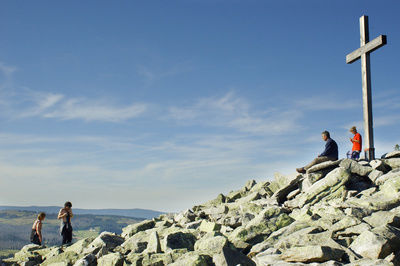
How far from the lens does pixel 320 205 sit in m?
14.6

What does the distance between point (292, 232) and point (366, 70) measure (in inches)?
543

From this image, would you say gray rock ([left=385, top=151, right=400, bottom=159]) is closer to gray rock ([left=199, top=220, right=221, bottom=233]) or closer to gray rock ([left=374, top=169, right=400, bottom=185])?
gray rock ([left=374, top=169, right=400, bottom=185])

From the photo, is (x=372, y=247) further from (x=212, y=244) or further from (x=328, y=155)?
(x=328, y=155)

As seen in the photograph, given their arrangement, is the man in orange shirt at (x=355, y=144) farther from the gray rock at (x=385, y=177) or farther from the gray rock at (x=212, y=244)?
the gray rock at (x=212, y=244)

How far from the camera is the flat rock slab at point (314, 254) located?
9273mm

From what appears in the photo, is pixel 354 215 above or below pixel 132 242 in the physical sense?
above

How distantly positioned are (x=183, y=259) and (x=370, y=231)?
5.07 meters

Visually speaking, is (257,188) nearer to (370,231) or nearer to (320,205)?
(320,205)

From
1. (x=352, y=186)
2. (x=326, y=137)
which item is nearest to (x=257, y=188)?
(x=326, y=137)

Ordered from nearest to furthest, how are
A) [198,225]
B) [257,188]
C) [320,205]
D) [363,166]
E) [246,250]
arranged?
[246,250], [320,205], [198,225], [363,166], [257,188]

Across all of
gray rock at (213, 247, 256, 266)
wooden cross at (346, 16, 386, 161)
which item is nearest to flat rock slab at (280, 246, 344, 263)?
→ gray rock at (213, 247, 256, 266)

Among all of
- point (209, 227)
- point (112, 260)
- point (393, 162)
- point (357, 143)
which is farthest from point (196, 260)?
point (357, 143)

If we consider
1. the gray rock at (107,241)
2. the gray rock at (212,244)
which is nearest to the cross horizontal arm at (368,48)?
the gray rock at (212,244)

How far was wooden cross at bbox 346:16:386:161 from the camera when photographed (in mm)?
20980
